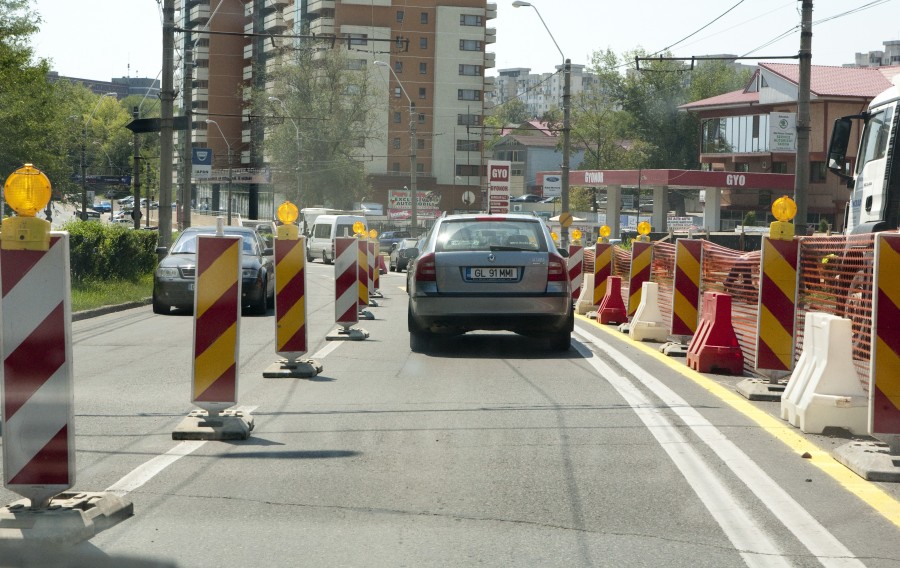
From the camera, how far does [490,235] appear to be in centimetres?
1323

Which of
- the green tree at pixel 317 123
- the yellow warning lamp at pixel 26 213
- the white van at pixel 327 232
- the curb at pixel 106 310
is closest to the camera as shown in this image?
the yellow warning lamp at pixel 26 213

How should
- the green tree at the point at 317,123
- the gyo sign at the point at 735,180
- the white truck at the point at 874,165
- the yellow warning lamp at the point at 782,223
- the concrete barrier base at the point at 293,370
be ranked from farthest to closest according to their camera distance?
the green tree at the point at 317,123 < the gyo sign at the point at 735,180 < the white truck at the point at 874,165 < the concrete barrier base at the point at 293,370 < the yellow warning lamp at the point at 782,223

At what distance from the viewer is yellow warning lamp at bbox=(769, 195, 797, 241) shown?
9820 mm

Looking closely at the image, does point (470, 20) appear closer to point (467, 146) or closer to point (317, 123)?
point (467, 146)

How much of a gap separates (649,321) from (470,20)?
9935 cm

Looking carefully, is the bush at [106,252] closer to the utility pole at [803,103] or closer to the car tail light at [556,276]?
the car tail light at [556,276]

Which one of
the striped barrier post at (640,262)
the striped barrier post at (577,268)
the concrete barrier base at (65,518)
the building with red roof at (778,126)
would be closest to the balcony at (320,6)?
the building with red roof at (778,126)

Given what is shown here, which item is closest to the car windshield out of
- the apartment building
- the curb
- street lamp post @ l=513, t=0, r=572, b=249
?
the curb

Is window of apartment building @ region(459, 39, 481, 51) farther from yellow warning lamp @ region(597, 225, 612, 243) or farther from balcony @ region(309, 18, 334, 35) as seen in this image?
yellow warning lamp @ region(597, 225, 612, 243)

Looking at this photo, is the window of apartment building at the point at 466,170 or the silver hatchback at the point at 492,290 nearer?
the silver hatchback at the point at 492,290

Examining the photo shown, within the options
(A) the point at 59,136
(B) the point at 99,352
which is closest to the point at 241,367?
(B) the point at 99,352

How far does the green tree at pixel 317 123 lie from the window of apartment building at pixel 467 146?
21.9 metres

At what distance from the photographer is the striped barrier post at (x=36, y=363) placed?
505 centimetres

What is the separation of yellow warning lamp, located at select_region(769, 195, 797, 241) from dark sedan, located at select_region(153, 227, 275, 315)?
34.7 feet
